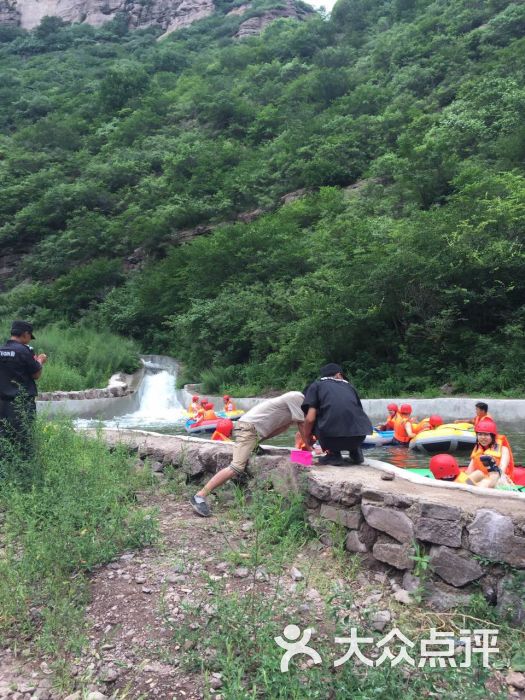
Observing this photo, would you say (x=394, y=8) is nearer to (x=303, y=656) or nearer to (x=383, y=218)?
(x=383, y=218)

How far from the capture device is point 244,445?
4875 mm

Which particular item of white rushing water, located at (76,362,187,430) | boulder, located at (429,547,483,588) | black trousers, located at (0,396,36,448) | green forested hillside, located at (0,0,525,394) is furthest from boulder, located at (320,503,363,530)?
white rushing water, located at (76,362,187,430)

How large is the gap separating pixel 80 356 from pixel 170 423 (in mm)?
8488

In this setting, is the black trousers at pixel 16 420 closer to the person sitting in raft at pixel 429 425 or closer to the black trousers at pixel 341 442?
the black trousers at pixel 341 442

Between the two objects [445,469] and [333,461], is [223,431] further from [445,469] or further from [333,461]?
[333,461]

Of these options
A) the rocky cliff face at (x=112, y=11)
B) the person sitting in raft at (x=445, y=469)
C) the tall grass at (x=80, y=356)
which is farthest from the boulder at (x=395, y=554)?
the rocky cliff face at (x=112, y=11)

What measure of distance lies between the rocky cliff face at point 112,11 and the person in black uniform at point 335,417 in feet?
271

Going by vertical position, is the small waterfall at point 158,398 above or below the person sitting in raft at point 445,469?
below

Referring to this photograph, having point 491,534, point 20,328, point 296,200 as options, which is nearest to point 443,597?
point 491,534

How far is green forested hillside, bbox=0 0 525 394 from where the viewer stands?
1526cm

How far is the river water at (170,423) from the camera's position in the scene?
9016 mm

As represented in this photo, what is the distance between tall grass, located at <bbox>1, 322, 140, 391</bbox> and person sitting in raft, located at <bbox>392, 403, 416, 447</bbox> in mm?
13516

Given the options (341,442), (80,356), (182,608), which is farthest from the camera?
(80,356)

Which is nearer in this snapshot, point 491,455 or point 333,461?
point 333,461
